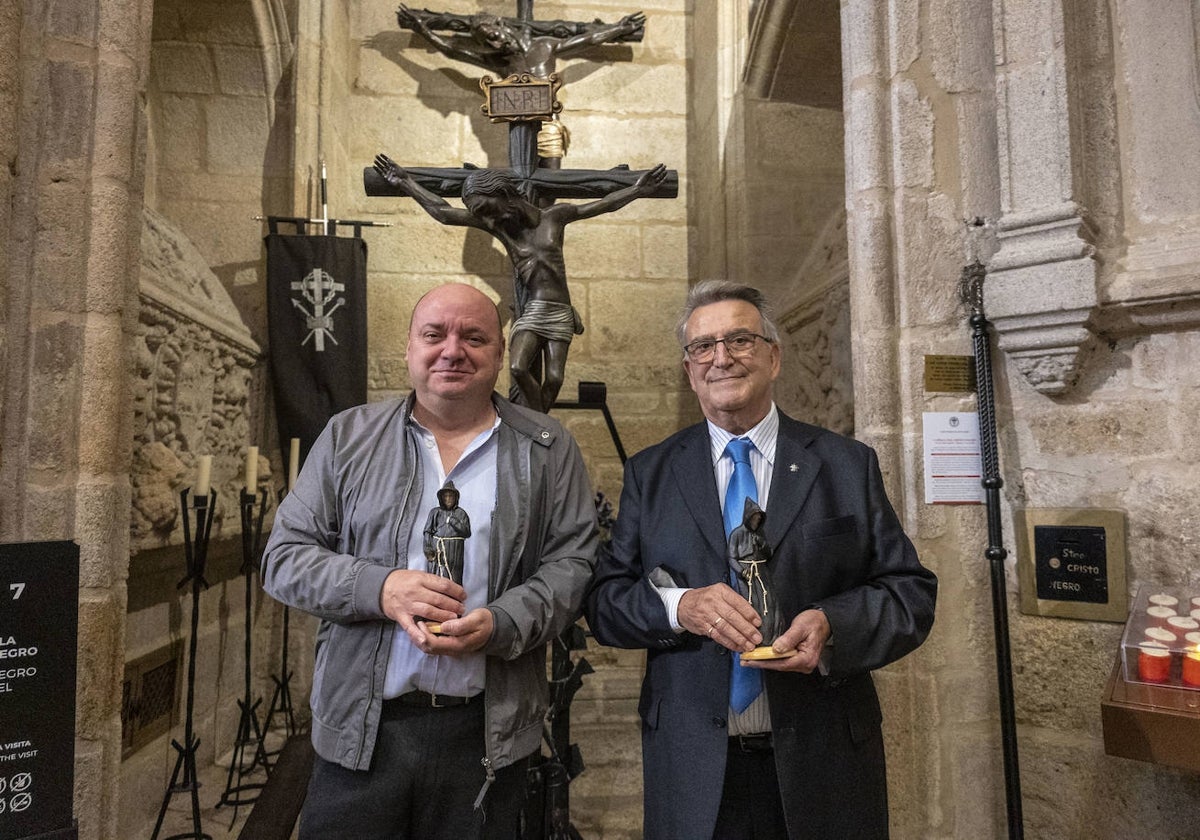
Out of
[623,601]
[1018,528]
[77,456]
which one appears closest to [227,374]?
[77,456]

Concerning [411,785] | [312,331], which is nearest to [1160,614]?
[411,785]

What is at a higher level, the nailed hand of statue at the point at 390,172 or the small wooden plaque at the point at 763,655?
the nailed hand of statue at the point at 390,172

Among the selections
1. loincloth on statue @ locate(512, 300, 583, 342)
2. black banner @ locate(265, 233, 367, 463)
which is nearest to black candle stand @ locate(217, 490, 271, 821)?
black banner @ locate(265, 233, 367, 463)

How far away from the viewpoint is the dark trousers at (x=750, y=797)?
130 cm

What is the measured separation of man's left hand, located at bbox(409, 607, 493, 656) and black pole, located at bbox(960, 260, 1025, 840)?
1.39m

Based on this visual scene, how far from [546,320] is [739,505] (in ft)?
5.86

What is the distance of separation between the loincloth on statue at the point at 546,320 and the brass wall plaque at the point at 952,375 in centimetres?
143

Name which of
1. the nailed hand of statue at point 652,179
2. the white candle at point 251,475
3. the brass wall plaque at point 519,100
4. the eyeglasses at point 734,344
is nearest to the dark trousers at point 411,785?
the eyeglasses at point 734,344

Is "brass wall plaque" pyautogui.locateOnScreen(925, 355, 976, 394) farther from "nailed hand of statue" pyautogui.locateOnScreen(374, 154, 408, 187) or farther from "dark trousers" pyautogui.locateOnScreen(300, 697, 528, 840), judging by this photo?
"nailed hand of statue" pyautogui.locateOnScreen(374, 154, 408, 187)

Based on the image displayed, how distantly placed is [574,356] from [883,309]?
2.87 meters

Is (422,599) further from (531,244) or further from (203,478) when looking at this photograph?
(531,244)

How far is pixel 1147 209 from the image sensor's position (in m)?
1.96

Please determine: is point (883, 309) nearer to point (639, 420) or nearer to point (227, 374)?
point (639, 420)

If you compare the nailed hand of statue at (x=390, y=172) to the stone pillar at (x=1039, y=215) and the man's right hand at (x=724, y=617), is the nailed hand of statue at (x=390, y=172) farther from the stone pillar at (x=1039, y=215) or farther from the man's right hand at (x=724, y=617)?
the man's right hand at (x=724, y=617)
